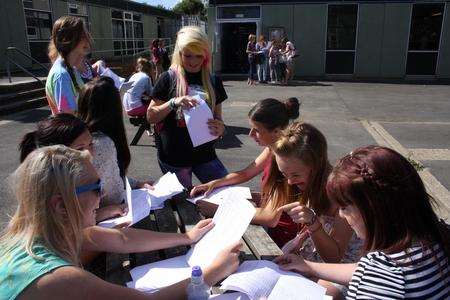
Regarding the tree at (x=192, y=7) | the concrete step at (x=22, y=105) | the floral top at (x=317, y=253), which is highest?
the tree at (x=192, y=7)

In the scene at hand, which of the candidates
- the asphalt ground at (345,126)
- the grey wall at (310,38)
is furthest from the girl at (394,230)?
the grey wall at (310,38)

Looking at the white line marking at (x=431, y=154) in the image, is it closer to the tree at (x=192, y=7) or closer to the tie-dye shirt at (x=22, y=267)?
the tie-dye shirt at (x=22, y=267)

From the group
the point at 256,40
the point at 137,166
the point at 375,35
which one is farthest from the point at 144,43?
the point at 137,166

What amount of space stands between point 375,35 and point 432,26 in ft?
6.67

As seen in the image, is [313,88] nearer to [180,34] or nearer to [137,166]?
[137,166]

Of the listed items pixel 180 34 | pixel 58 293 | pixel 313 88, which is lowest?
pixel 313 88

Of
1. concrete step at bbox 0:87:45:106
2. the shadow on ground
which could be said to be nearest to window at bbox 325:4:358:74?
the shadow on ground

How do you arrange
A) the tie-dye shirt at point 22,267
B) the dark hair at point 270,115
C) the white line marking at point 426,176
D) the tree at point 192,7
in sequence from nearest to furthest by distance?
the tie-dye shirt at point 22,267 < the dark hair at point 270,115 < the white line marking at point 426,176 < the tree at point 192,7

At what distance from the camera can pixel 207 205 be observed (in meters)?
2.48

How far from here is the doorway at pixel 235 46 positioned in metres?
17.0

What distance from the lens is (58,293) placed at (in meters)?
1.27

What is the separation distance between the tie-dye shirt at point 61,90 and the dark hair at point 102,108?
345mm

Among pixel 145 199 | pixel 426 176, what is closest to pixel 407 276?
pixel 145 199

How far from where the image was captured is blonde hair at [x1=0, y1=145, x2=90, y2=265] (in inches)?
53.5
